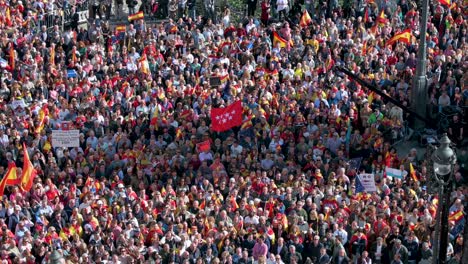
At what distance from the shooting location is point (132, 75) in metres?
44.2

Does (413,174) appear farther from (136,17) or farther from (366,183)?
(136,17)

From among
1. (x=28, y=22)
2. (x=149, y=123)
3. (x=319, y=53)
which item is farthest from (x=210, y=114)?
(x=28, y=22)

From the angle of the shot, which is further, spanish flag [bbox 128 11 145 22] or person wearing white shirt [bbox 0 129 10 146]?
spanish flag [bbox 128 11 145 22]

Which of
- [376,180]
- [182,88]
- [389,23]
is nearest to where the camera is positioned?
[376,180]

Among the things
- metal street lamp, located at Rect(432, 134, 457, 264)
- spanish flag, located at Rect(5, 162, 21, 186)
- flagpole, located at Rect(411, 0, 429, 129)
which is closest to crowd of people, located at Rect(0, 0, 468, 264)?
spanish flag, located at Rect(5, 162, 21, 186)

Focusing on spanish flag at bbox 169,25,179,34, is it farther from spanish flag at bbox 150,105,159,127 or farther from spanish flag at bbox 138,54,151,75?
spanish flag at bbox 150,105,159,127

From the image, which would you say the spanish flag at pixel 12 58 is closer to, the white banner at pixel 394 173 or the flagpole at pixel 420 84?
the flagpole at pixel 420 84

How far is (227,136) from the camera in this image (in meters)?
40.3

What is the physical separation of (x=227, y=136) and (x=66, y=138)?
4144 millimetres

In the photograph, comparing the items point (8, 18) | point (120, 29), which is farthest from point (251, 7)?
point (8, 18)

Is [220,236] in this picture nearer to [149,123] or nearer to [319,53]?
→ [149,123]

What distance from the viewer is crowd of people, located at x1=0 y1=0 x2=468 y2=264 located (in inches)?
1367

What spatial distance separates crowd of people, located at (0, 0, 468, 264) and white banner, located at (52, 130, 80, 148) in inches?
7.9

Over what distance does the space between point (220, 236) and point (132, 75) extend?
10.6 meters
